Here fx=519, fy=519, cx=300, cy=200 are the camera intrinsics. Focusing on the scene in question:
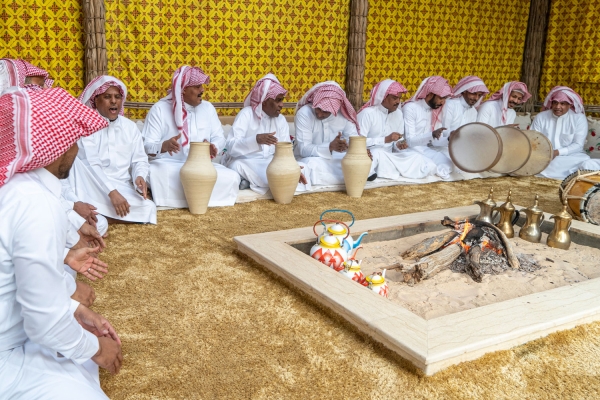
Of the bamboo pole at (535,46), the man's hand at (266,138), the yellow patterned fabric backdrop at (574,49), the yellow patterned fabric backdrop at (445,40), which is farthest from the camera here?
the bamboo pole at (535,46)

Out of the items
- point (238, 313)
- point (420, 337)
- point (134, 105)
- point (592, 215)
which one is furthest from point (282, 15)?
point (420, 337)

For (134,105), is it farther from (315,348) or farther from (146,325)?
(315,348)

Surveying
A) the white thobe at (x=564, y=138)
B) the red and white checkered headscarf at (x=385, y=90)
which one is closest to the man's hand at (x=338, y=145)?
the red and white checkered headscarf at (x=385, y=90)

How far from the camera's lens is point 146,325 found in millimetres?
2607

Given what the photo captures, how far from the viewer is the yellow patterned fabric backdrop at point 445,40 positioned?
8344mm

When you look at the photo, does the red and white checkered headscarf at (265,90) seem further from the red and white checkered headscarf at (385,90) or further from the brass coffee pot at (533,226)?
the brass coffee pot at (533,226)

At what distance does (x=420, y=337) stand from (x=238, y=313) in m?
Answer: 0.98

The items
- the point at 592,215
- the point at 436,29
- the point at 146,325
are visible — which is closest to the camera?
the point at 146,325

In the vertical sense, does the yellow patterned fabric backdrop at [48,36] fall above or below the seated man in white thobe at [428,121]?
above

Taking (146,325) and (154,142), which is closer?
(146,325)

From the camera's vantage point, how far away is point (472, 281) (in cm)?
322

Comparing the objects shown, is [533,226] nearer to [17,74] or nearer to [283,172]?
[283,172]

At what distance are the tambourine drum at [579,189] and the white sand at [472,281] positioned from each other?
2.46 feet

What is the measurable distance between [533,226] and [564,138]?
4.56m
